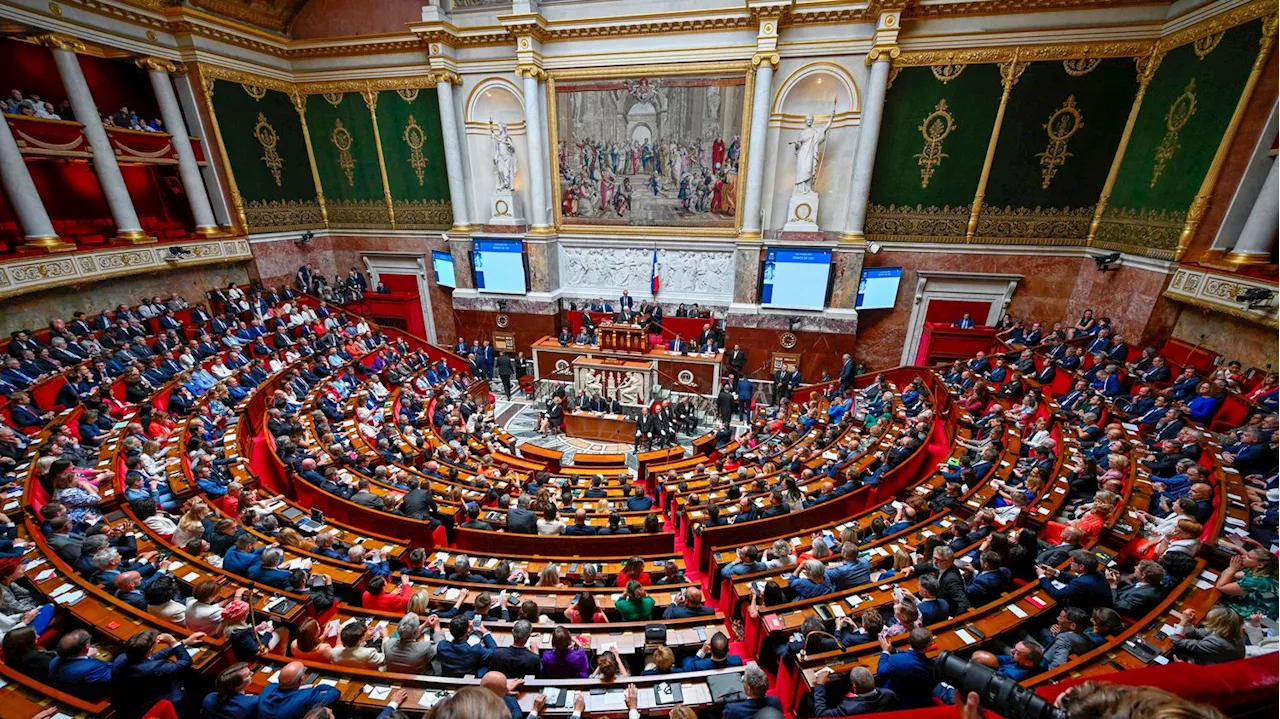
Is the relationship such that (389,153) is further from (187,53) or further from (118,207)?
(118,207)

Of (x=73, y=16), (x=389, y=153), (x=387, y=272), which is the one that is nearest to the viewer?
(x=73, y=16)

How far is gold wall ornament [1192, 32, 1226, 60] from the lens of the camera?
10.5 meters

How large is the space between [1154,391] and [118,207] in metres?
25.6

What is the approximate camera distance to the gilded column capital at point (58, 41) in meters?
11.9

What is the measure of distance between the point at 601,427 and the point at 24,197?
50.0ft

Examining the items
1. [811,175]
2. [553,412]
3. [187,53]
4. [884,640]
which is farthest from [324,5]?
[884,640]

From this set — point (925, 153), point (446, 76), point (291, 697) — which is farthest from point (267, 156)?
point (925, 153)

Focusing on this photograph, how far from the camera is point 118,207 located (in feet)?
44.6

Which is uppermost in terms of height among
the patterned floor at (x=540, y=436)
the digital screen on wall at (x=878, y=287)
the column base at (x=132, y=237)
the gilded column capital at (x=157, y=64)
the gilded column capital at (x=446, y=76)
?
the gilded column capital at (x=446, y=76)

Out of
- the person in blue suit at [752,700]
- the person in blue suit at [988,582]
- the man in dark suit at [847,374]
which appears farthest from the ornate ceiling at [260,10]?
the person in blue suit at [988,582]

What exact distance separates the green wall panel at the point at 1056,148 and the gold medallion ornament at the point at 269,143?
24.0 metres

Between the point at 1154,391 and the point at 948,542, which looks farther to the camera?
the point at 1154,391

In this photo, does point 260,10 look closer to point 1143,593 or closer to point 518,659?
point 518,659

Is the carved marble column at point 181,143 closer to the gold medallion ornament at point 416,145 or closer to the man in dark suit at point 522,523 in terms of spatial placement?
the gold medallion ornament at point 416,145
